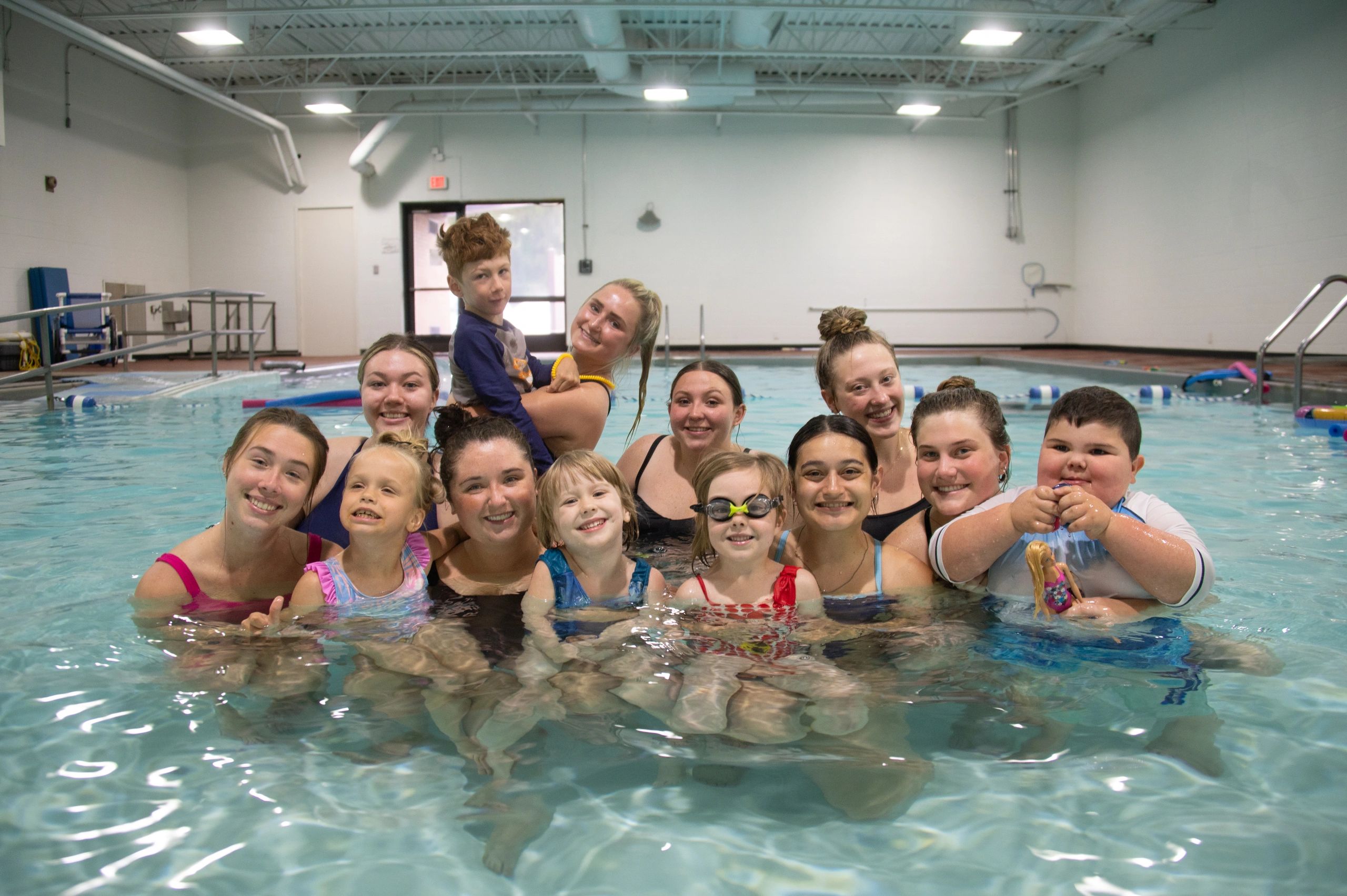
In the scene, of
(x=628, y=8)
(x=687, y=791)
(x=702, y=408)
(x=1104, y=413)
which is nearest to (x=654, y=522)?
(x=702, y=408)

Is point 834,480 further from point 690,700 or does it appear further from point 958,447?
point 690,700

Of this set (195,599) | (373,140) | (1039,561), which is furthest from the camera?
(373,140)

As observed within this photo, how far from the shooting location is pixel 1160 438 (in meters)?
7.52

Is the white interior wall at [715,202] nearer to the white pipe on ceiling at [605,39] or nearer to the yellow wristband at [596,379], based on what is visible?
the white pipe on ceiling at [605,39]

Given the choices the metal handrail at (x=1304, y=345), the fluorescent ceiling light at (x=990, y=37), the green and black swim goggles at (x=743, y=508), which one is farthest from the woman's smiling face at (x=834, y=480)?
the fluorescent ceiling light at (x=990, y=37)

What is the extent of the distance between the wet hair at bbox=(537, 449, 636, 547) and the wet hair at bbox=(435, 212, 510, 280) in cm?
97

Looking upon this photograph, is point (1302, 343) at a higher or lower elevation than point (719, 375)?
higher

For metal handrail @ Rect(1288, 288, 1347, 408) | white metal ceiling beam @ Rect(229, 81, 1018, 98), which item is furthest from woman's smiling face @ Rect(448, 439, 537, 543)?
white metal ceiling beam @ Rect(229, 81, 1018, 98)

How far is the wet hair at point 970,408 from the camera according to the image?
109 inches

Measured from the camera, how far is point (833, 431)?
8.93 ft

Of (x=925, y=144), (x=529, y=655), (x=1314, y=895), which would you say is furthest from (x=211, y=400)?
(x=925, y=144)

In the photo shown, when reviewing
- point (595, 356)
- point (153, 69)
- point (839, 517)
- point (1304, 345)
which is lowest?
point (839, 517)

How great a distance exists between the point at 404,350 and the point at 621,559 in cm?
111

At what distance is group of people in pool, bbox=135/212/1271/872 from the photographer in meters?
2.23
